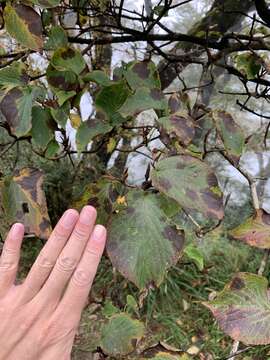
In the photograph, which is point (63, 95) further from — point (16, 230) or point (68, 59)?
point (16, 230)

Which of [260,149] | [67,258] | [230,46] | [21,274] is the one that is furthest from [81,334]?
[260,149]

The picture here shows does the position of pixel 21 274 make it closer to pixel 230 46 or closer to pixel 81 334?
pixel 81 334

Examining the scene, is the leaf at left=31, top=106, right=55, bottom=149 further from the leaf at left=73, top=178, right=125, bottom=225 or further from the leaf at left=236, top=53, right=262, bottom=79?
the leaf at left=236, top=53, right=262, bottom=79

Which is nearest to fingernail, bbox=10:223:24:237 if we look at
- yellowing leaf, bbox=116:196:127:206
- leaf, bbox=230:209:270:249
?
yellowing leaf, bbox=116:196:127:206

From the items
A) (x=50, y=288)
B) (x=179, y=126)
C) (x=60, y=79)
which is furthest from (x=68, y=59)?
(x=50, y=288)

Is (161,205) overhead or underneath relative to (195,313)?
overhead
